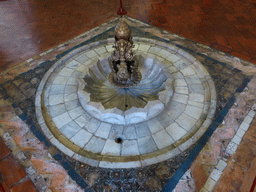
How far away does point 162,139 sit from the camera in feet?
10.7

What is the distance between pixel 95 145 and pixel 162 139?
1.29 m

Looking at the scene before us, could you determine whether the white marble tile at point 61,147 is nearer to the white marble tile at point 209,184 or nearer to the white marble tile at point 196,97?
the white marble tile at point 209,184

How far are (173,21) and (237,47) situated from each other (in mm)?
2437

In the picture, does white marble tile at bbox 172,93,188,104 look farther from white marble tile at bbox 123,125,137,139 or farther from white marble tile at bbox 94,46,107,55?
white marble tile at bbox 94,46,107,55

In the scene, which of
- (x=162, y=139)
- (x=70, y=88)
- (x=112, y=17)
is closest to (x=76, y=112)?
(x=70, y=88)

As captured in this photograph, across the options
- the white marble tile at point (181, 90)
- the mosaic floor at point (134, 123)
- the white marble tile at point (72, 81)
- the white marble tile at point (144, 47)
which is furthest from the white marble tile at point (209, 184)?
the white marble tile at point (144, 47)

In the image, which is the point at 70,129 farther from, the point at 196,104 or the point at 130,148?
the point at 196,104

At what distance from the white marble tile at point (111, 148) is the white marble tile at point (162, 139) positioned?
28.9 inches

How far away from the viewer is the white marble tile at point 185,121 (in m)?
3.43

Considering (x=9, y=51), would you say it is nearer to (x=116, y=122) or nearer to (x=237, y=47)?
(x=116, y=122)

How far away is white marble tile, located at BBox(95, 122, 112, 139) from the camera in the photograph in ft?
11.0

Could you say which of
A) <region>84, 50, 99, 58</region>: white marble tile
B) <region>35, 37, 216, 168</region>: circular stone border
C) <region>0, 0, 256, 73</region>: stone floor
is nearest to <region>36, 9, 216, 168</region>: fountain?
<region>35, 37, 216, 168</region>: circular stone border

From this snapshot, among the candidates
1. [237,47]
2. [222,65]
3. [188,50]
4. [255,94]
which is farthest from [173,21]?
[255,94]

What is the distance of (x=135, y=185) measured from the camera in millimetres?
2715
